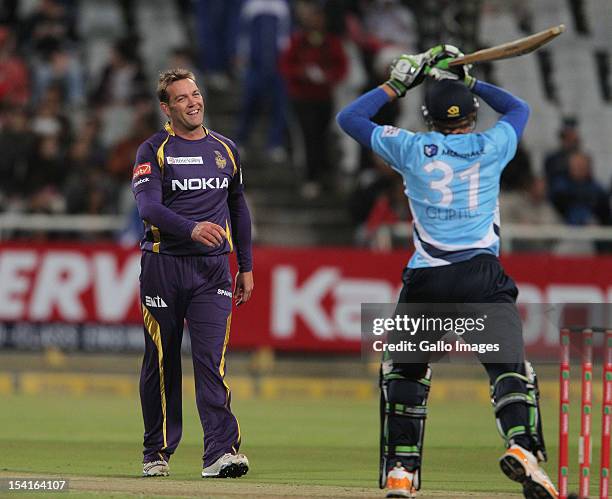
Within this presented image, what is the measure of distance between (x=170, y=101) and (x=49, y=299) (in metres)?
A: 9.54

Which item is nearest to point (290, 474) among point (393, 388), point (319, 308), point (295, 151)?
point (393, 388)

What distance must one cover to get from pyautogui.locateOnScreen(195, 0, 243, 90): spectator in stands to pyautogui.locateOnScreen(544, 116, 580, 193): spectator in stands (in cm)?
509

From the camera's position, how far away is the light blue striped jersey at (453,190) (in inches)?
320

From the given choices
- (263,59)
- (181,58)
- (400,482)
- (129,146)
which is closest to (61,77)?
(181,58)

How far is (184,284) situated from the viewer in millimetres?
9266

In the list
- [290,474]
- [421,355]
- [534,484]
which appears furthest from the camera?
[290,474]

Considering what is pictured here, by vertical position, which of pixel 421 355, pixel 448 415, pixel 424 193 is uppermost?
pixel 424 193

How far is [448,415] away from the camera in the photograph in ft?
50.2

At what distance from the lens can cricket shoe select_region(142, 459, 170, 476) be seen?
9.34 meters

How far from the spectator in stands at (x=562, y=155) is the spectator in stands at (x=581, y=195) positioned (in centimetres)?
10

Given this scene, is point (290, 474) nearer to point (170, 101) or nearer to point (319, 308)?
point (170, 101)

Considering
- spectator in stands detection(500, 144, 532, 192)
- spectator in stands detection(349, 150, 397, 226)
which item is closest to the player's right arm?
spectator in stands detection(349, 150, 397, 226)

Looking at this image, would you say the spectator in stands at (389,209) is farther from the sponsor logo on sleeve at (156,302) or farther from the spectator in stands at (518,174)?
the sponsor logo on sleeve at (156,302)

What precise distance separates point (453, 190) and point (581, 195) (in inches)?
443
